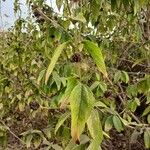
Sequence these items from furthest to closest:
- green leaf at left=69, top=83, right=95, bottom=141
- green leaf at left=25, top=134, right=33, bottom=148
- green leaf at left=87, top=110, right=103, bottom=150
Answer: green leaf at left=25, top=134, right=33, bottom=148 < green leaf at left=87, top=110, right=103, bottom=150 < green leaf at left=69, top=83, right=95, bottom=141

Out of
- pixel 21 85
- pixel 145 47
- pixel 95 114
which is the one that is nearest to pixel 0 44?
pixel 21 85

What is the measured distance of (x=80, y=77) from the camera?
3.38 ft

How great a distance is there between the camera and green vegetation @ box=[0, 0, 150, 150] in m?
0.98

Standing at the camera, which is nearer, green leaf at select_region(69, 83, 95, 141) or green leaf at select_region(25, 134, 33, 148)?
green leaf at select_region(69, 83, 95, 141)

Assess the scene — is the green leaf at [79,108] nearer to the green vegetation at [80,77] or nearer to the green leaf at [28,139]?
the green vegetation at [80,77]

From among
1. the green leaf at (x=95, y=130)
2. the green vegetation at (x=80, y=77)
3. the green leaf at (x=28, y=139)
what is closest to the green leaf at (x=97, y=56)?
the green vegetation at (x=80, y=77)

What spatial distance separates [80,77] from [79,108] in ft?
0.56

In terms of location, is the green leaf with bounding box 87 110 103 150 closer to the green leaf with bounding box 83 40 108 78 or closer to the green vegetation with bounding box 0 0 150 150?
the green vegetation with bounding box 0 0 150 150

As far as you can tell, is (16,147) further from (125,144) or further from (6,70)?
(125,144)

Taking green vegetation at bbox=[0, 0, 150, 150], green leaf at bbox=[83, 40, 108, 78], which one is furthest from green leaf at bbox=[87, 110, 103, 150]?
green leaf at bbox=[83, 40, 108, 78]

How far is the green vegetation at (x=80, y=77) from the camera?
976 mm

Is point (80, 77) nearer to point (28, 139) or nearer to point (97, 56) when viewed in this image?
point (97, 56)

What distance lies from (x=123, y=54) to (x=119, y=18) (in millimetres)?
442

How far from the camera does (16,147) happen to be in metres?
4.45
